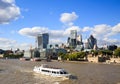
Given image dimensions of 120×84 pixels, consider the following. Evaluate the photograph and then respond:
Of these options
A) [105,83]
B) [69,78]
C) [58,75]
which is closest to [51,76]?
[58,75]

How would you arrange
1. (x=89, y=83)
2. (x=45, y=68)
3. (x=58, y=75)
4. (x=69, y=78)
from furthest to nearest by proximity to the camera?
1. (x=45, y=68)
2. (x=58, y=75)
3. (x=69, y=78)
4. (x=89, y=83)

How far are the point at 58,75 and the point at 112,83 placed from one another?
1859 cm

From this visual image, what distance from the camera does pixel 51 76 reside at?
85.6 m

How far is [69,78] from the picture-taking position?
3054 inches

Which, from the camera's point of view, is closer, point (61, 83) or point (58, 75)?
point (61, 83)

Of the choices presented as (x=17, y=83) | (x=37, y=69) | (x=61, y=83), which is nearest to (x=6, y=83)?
(x=17, y=83)

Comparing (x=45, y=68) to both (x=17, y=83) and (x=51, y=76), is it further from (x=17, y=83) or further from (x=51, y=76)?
(x=17, y=83)

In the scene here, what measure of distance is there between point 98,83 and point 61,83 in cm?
879

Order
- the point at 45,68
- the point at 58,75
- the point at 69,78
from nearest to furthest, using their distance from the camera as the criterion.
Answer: the point at 69,78 < the point at 58,75 < the point at 45,68

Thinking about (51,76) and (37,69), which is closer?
(51,76)

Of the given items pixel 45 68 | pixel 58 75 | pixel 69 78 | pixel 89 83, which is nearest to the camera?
pixel 89 83

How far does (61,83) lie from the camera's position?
227 feet

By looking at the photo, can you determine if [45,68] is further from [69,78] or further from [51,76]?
[69,78]

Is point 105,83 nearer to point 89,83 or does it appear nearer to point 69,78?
point 89,83
